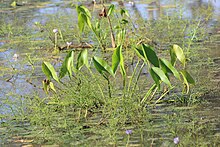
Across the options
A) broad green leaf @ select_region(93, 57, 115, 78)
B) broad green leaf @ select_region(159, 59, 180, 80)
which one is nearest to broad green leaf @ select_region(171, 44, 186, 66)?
broad green leaf @ select_region(159, 59, 180, 80)

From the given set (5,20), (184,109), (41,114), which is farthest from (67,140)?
(5,20)

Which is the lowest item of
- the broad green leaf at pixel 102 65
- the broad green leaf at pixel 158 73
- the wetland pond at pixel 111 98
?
the wetland pond at pixel 111 98

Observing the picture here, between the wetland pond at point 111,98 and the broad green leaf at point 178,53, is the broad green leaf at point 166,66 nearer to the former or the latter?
the wetland pond at point 111,98

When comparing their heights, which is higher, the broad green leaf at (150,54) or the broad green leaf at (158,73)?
the broad green leaf at (150,54)

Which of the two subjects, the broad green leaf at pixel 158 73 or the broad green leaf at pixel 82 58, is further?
the broad green leaf at pixel 82 58

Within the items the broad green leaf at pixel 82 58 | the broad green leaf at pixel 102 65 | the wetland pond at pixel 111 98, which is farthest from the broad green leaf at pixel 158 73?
the broad green leaf at pixel 82 58

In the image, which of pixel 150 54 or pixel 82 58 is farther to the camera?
pixel 82 58

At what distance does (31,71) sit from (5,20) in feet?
8.67

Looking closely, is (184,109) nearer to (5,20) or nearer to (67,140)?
(67,140)

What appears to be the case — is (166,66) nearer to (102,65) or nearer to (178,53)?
(178,53)

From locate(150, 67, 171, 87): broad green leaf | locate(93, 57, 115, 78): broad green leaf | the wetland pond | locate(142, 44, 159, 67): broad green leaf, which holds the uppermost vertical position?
locate(142, 44, 159, 67): broad green leaf

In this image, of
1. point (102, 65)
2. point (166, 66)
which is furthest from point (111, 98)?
point (166, 66)

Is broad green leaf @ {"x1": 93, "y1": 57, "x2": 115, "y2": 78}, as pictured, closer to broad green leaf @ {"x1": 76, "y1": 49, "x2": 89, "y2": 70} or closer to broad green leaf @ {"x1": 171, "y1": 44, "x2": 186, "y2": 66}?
broad green leaf @ {"x1": 76, "y1": 49, "x2": 89, "y2": 70}

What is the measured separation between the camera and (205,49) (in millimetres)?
4711
